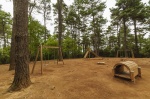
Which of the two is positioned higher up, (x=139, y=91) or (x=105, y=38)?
(x=105, y=38)

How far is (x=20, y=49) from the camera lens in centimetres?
362

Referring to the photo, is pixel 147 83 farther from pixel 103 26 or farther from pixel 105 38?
pixel 105 38

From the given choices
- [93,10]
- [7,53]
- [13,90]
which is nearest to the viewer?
[13,90]

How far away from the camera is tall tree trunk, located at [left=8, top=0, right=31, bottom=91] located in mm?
3576

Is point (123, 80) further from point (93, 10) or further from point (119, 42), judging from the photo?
point (119, 42)

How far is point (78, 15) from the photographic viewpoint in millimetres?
20953

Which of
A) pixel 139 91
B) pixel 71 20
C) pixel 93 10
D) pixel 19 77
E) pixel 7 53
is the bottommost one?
pixel 139 91

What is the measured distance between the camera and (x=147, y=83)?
4281 mm

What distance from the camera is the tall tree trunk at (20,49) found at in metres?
3.58

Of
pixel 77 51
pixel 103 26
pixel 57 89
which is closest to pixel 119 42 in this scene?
pixel 103 26

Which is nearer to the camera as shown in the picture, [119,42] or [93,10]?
[93,10]

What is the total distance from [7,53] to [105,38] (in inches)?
707

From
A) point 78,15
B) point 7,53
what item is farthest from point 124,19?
point 7,53

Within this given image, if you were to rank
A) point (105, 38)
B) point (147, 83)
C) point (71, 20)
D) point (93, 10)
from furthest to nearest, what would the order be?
point (105, 38)
point (71, 20)
point (93, 10)
point (147, 83)
